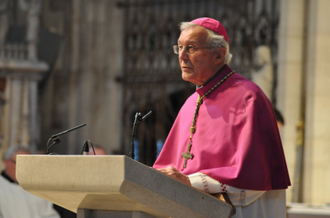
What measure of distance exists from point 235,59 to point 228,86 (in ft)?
22.7

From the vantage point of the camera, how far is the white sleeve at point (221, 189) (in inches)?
108

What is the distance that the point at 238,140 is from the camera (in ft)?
9.41

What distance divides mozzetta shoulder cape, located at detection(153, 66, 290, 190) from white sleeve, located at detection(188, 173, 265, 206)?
0.03 m

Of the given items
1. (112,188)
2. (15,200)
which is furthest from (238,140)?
(15,200)

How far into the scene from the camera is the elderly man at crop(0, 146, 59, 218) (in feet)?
20.9

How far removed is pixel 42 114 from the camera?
11.6m

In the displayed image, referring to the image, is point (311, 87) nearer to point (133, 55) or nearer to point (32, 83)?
point (133, 55)

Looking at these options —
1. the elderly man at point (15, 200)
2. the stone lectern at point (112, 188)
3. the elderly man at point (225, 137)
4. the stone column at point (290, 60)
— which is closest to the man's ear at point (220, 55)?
the elderly man at point (225, 137)

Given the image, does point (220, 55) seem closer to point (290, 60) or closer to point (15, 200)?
point (15, 200)

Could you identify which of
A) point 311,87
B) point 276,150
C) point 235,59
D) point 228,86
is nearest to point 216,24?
point 228,86

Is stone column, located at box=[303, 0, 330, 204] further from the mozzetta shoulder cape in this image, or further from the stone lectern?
the stone lectern

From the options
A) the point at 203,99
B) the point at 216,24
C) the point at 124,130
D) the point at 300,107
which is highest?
the point at 216,24

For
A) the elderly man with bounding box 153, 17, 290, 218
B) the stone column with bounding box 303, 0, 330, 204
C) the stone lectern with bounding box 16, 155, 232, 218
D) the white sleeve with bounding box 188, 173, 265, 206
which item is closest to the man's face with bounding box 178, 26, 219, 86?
the elderly man with bounding box 153, 17, 290, 218

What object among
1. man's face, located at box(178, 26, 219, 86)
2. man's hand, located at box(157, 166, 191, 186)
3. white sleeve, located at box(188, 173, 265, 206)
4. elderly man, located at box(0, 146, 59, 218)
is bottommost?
elderly man, located at box(0, 146, 59, 218)
